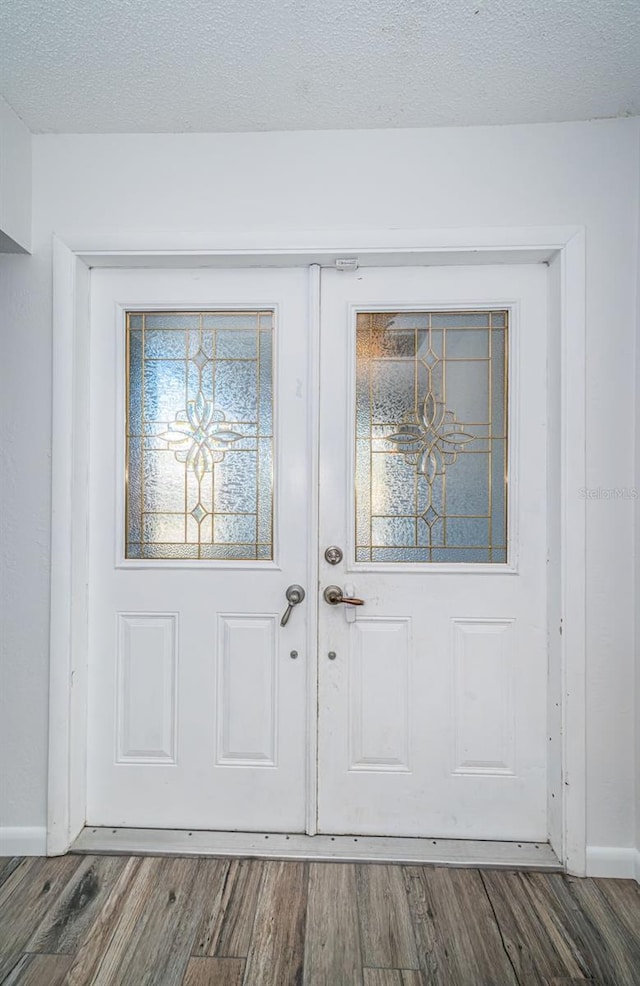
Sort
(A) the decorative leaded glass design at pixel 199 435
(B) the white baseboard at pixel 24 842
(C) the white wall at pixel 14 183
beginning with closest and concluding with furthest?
1. (C) the white wall at pixel 14 183
2. (B) the white baseboard at pixel 24 842
3. (A) the decorative leaded glass design at pixel 199 435

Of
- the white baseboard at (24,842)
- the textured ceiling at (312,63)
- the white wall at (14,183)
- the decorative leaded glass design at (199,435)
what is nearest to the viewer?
the textured ceiling at (312,63)

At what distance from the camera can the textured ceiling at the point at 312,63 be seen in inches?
58.2

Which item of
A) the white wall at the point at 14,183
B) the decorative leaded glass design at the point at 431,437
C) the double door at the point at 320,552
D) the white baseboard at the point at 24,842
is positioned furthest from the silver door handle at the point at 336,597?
the white wall at the point at 14,183

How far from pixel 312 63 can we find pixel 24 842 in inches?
105

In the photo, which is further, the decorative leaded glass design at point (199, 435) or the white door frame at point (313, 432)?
the decorative leaded glass design at point (199, 435)

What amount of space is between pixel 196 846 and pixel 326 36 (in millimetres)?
2558

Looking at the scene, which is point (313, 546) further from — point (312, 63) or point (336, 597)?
point (312, 63)

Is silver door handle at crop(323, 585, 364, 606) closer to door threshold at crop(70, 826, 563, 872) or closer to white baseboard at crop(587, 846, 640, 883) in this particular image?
door threshold at crop(70, 826, 563, 872)

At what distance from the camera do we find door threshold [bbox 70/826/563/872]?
193 cm

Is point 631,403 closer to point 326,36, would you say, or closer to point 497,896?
point 326,36

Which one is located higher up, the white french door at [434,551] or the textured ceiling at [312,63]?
the textured ceiling at [312,63]

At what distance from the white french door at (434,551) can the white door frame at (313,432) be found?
0.20 feet

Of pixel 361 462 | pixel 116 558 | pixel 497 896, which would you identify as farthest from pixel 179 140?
pixel 497 896

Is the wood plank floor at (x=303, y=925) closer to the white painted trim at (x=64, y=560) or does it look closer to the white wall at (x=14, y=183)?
the white painted trim at (x=64, y=560)
